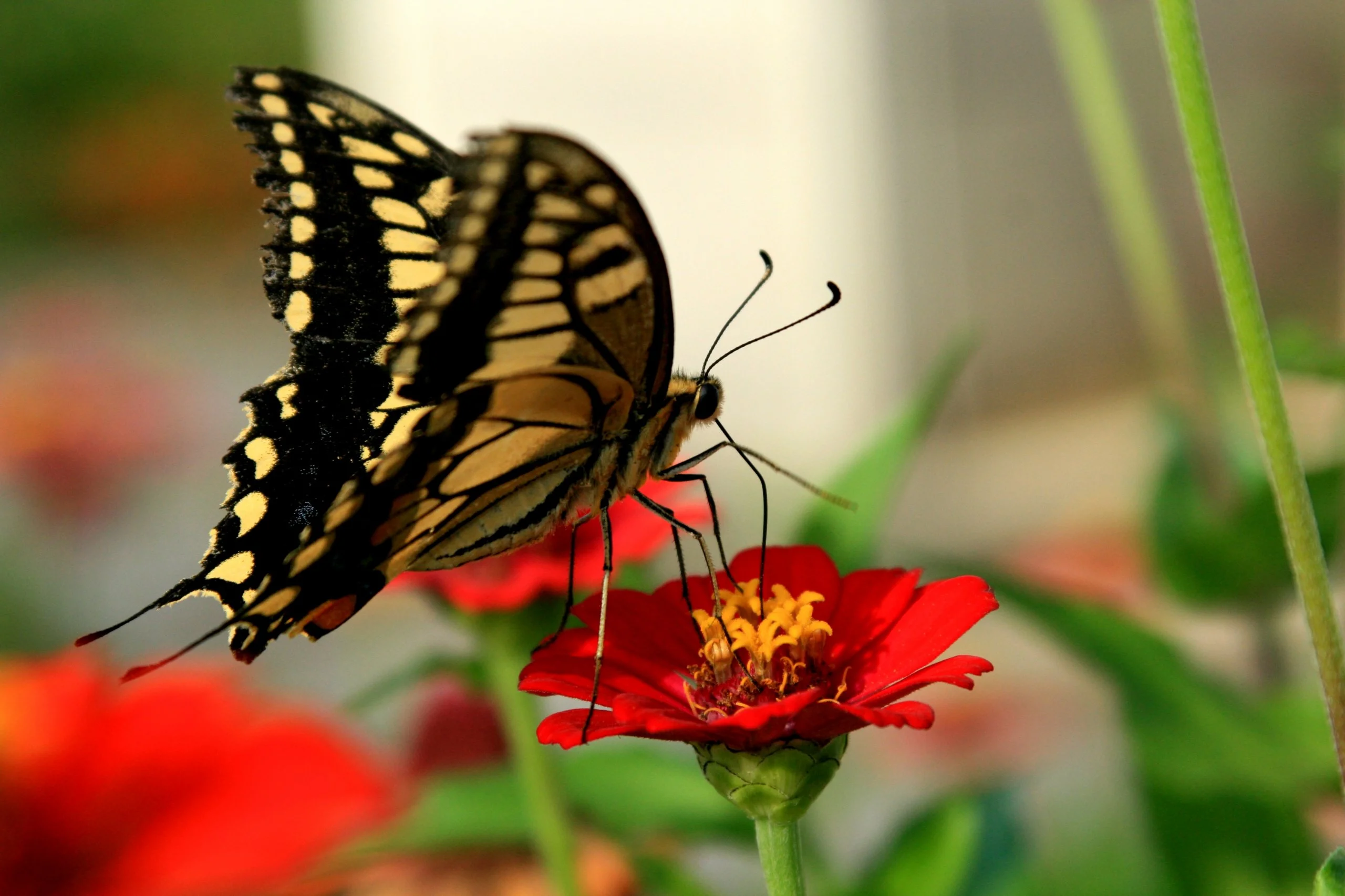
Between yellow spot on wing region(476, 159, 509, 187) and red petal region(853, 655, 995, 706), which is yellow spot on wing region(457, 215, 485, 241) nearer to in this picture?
yellow spot on wing region(476, 159, 509, 187)

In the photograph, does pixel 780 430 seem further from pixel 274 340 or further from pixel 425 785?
pixel 274 340

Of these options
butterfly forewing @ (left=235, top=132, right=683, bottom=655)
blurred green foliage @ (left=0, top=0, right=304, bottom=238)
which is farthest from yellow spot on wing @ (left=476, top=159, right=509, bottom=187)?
blurred green foliage @ (left=0, top=0, right=304, bottom=238)

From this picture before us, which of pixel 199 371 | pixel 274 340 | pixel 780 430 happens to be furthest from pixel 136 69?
pixel 780 430

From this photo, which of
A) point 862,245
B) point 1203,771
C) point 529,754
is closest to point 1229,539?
point 1203,771

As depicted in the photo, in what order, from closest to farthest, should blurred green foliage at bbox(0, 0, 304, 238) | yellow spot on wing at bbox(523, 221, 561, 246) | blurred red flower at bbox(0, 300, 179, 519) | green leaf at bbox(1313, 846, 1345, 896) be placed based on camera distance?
green leaf at bbox(1313, 846, 1345, 896) < yellow spot on wing at bbox(523, 221, 561, 246) < blurred red flower at bbox(0, 300, 179, 519) < blurred green foliage at bbox(0, 0, 304, 238)

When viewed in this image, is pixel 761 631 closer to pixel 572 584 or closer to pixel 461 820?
pixel 572 584

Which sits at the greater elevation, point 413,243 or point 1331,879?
point 413,243
